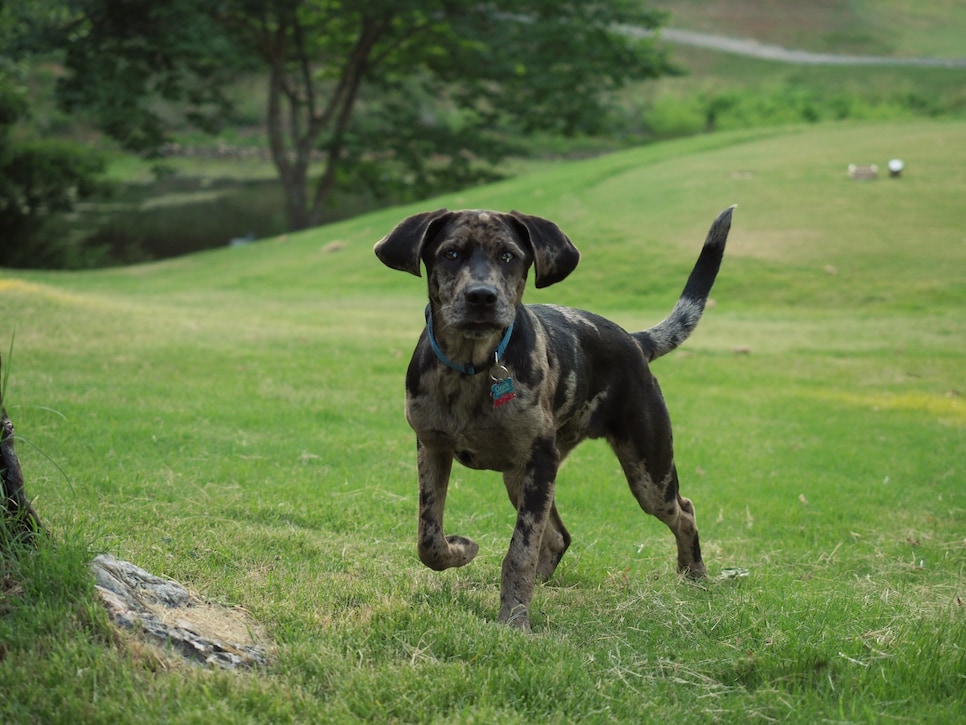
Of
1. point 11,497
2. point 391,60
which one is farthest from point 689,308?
point 391,60

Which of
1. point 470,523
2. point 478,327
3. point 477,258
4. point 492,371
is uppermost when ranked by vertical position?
point 477,258

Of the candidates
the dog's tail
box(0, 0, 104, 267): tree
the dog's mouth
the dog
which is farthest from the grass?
box(0, 0, 104, 267): tree

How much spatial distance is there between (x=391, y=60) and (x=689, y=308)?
3219cm

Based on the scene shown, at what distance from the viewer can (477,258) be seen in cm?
470

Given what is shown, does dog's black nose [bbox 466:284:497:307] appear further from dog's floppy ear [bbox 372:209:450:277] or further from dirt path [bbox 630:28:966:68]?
dirt path [bbox 630:28:966:68]

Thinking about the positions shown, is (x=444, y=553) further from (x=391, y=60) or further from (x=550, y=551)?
(x=391, y=60)

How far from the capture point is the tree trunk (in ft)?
13.2

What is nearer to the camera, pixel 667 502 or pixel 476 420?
pixel 476 420

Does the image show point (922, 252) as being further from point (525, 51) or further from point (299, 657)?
point (299, 657)

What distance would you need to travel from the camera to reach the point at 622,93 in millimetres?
60969

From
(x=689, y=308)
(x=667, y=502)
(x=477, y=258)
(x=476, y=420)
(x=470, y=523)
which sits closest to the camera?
(x=477, y=258)

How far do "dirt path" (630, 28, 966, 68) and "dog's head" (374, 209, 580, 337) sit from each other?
190ft

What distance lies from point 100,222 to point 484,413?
36.7m

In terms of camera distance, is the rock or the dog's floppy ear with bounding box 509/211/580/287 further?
the dog's floppy ear with bounding box 509/211/580/287
